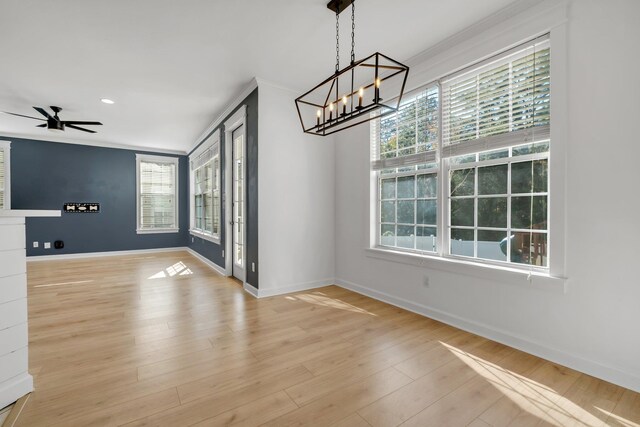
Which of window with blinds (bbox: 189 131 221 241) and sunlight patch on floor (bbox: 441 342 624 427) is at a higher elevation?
window with blinds (bbox: 189 131 221 241)

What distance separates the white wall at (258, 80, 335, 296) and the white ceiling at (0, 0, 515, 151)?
0.51m

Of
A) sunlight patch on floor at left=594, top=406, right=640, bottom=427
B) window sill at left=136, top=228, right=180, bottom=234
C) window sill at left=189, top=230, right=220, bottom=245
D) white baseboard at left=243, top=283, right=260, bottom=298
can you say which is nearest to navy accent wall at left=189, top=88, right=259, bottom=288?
white baseboard at left=243, top=283, right=260, bottom=298

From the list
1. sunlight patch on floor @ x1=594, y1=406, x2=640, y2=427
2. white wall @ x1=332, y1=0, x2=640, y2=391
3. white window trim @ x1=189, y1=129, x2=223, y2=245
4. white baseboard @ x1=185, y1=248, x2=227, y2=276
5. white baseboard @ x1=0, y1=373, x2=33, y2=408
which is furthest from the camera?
white window trim @ x1=189, y1=129, x2=223, y2=245

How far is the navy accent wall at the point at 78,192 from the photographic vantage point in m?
6.37

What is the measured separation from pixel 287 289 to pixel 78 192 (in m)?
6.21

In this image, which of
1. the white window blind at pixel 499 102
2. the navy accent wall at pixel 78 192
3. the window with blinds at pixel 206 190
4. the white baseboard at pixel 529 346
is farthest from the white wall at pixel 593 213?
the navy accent wall at pixel 78 192

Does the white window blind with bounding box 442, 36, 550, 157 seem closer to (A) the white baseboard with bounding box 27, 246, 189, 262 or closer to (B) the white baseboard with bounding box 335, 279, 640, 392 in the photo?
(B) the white baseboard with bounding box 335, 279, 640, 392

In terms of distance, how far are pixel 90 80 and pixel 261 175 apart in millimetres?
2515

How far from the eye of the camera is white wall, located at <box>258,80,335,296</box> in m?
3.87

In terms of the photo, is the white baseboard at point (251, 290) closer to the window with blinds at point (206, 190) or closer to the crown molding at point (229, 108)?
the window with blinds at point (206, 190)

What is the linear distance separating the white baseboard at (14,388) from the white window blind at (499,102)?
377 centimetres

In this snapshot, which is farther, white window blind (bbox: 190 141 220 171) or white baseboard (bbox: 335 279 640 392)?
white window blind (bbox: 190 141 220 171)

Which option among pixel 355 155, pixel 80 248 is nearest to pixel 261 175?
pixel 355 155

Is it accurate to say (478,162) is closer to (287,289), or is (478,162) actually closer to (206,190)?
(287,289)
